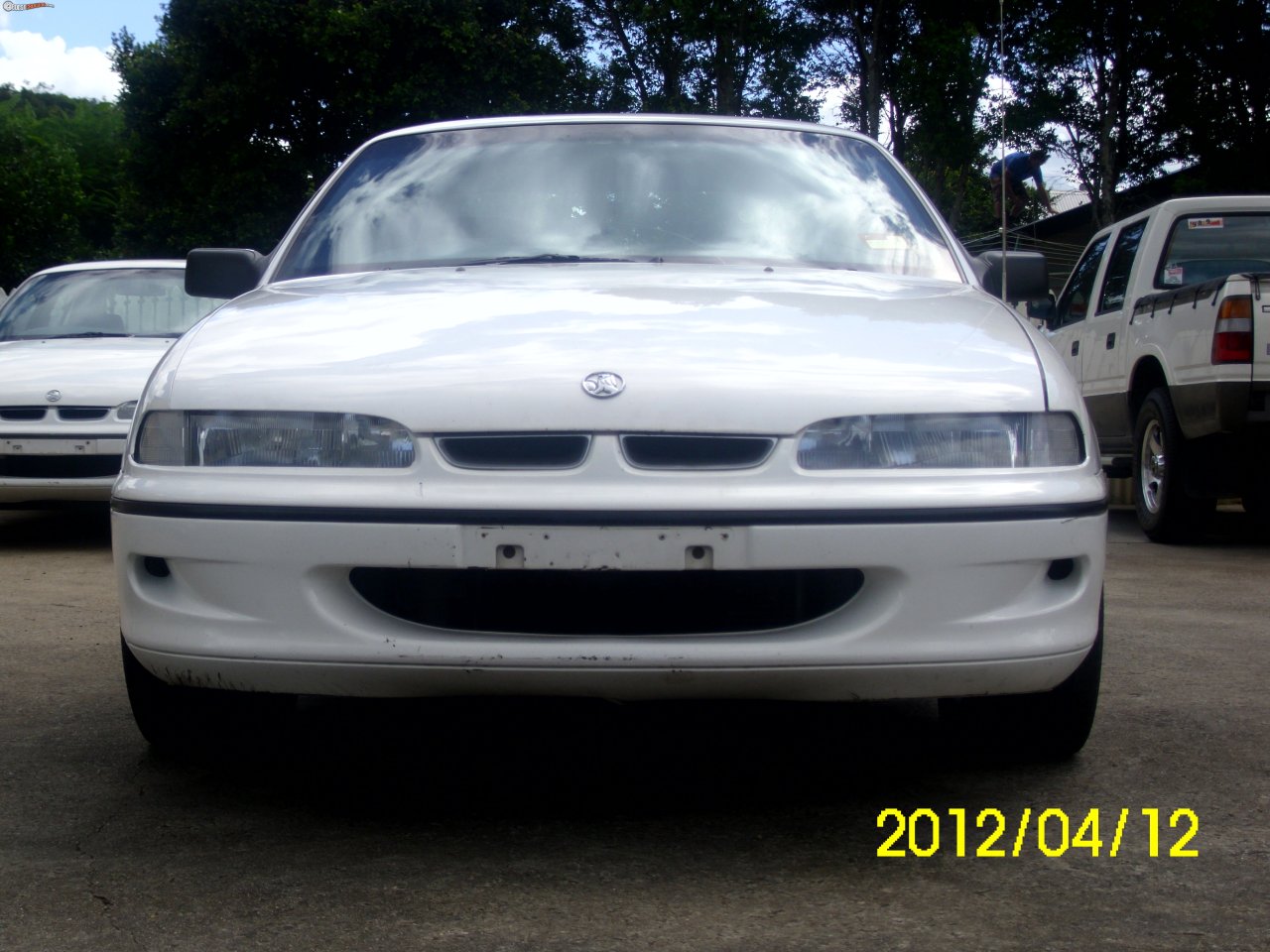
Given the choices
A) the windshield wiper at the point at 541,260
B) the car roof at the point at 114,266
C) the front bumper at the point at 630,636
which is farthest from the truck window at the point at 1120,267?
the front bumper at the point at 630,636

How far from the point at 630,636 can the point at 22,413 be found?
588cm

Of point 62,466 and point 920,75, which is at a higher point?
point 920,75

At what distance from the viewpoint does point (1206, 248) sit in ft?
30.0

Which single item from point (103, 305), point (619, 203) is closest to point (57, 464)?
point (103, 305)

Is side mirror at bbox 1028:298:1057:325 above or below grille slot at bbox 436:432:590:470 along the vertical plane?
below

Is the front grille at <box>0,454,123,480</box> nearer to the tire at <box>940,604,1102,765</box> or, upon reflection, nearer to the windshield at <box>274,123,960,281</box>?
the windshield at <box>274,123,960,281</box>

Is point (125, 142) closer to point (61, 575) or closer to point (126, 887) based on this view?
point (61, 575)

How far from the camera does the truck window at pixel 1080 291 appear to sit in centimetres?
1007

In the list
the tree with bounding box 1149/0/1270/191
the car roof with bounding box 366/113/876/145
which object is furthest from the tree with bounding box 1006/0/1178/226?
the car roof with bounding box 366/113/876/145

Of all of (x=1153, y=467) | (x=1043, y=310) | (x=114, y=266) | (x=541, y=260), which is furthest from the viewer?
(x=1043, y=310)

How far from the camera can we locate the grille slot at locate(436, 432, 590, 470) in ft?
9.63

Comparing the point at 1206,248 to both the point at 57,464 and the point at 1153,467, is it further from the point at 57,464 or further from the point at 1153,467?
the point at 57,464

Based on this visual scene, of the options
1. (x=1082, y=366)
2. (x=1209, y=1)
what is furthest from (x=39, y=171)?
(x=1082, y=366)
